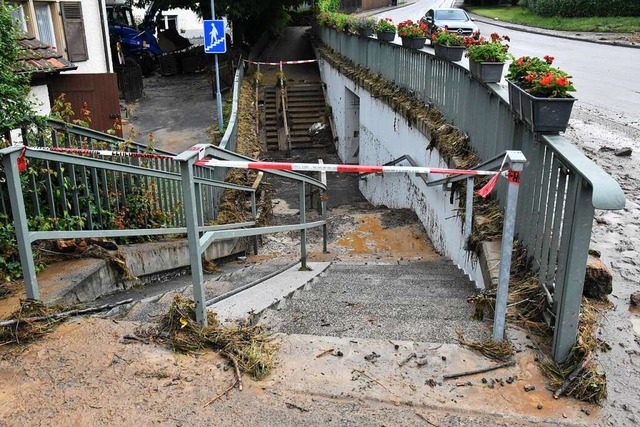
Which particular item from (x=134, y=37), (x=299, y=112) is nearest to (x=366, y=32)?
(x=299, y=112)

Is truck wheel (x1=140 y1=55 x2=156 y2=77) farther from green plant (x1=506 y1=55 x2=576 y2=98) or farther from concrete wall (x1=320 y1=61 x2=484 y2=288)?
green plant (x1=506 y1=55 x2=576 y2=98)

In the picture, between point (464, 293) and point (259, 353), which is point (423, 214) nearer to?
point (464, 293)

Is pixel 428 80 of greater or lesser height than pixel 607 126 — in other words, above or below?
above

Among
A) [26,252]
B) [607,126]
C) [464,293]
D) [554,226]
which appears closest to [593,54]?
[607,126]

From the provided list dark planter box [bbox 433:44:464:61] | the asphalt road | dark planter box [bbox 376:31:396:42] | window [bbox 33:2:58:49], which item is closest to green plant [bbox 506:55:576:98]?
dark planter box [bbox 433:44:464:61]

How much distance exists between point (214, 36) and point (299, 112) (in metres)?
8.91

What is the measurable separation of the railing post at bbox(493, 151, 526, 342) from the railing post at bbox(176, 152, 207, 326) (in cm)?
176

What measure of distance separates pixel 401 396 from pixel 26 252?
2.49m

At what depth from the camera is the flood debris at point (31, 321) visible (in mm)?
3602

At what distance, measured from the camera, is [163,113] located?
1853cm

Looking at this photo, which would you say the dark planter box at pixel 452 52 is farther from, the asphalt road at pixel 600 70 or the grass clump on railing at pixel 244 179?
the grass clump on railing at pixel 244 179

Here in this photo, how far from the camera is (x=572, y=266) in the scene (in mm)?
3072

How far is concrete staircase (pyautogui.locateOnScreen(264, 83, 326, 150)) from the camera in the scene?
69.5ft

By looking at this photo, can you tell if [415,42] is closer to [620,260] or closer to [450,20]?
[620,260]
